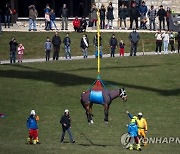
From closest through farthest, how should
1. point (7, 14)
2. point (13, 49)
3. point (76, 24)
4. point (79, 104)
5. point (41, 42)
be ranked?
point (79, 104), point (13, 49), point (41, 42), point (76, 24), point (7, 14)

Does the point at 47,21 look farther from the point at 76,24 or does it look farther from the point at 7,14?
the point at 7,14

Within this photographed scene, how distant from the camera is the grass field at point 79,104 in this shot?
30.8m

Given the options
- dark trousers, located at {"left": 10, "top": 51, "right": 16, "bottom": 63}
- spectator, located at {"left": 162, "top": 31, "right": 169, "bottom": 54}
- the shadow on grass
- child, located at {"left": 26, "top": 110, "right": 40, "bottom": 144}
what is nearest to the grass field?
the shadow on grass

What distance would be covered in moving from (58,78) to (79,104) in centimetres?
641

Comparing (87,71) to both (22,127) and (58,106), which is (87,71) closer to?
(58,106)

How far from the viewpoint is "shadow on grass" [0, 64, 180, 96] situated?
4216 cm

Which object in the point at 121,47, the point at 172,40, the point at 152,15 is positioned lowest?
the point at 121,47

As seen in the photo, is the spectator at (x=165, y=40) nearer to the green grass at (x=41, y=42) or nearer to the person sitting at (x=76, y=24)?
the green grass at (x=41, y=42)

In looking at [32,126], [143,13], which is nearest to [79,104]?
[32,126]

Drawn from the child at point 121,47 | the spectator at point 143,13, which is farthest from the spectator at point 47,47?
the spectator at point 143,13

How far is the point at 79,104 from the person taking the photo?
3875cm

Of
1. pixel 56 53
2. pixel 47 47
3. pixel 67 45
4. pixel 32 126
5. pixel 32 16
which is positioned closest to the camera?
pixel 32 126

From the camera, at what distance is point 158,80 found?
44.5 m

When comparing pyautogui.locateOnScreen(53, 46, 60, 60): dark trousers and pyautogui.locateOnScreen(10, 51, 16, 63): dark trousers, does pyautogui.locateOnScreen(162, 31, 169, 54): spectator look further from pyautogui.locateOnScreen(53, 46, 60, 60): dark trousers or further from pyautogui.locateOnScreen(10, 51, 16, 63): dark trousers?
pyautogui.locateOnScreen(10, 51, 16, 63): dark trousers
